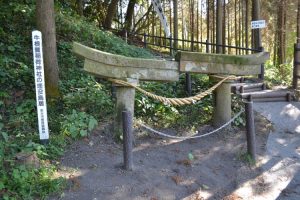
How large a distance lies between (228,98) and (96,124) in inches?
93.4

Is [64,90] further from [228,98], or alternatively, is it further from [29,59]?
[228,98]

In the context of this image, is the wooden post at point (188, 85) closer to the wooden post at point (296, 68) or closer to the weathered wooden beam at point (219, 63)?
the weathered wooden beam at point (219, 63)

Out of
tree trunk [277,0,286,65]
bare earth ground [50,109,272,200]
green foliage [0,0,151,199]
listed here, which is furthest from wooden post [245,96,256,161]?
tree trunk [277,0,286,65]

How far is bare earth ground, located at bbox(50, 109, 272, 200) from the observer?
170 inches

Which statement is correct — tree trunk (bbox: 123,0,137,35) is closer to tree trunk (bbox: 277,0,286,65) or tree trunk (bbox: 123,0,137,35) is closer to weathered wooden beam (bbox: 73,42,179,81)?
tree trunk (bbox: 277,0,286,65)

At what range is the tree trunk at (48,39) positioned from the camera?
19.5 feet

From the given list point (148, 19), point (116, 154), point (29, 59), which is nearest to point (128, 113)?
point (116, 154)

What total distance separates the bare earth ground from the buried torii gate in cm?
57

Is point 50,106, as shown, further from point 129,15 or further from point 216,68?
point 129,15

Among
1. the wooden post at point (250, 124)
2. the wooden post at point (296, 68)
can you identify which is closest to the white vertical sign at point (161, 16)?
the wooden post at point (296, 68)

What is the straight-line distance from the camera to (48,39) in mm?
5969

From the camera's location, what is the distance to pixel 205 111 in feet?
22.5

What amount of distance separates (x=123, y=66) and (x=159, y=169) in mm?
1486

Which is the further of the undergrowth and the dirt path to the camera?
the dirt path
